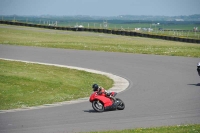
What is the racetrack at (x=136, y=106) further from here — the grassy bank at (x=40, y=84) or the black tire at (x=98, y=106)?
the grassy bank at (x=40, y=84)

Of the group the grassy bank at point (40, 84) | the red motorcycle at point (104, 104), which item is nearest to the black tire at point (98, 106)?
the red motorcycle at point (104, 104)

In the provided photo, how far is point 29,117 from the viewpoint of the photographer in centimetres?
1684

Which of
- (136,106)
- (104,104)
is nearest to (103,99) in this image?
(104,104)

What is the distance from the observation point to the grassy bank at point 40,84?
20.9m

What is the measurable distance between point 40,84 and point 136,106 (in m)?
6.67

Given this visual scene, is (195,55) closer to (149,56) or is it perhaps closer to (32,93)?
(149,56)

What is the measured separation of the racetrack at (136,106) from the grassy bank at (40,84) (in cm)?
164

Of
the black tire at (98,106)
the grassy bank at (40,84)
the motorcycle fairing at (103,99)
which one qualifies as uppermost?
the motorcycle fairing at (103,99)

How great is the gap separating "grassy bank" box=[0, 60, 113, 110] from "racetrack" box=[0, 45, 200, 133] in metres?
1.64

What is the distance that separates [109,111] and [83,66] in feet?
49.9

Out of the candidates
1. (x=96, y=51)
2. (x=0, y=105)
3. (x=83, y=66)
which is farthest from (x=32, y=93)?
(x=96, y=51)

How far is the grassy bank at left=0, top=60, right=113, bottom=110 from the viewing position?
2095 cm

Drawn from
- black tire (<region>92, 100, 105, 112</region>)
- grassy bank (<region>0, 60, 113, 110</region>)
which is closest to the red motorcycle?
black tire (<region>92, 100, 105, 112</region>)

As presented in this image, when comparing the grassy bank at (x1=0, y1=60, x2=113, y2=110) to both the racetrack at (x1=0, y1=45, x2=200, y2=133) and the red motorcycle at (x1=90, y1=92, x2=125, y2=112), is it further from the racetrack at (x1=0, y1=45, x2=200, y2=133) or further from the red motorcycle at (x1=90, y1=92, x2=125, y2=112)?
the red motorcycle at (x1=90, y1=92, x2=125, y2=112)
